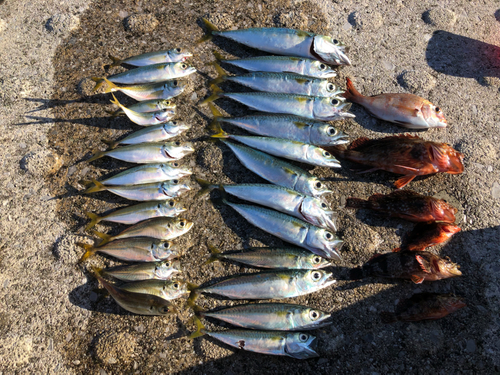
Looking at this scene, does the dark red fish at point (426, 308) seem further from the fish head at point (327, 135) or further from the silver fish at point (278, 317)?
the fish head at point (327, 135)

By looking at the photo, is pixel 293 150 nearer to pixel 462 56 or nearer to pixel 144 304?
pixel 144 304

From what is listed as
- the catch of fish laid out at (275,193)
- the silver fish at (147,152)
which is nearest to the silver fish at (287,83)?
the catch of fish laid out at (275,193)

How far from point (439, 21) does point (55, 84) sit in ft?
17.0

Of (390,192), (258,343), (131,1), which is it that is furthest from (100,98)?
(390,192)

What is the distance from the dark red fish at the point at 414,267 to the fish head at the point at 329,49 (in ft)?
8.00

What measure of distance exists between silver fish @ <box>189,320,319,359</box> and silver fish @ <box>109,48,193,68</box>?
3298 mm

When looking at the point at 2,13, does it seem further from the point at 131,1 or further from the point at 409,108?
the point at 409,108

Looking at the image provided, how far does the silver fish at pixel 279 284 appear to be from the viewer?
2979mm

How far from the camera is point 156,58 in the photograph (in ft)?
13.4

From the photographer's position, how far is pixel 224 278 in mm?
3170

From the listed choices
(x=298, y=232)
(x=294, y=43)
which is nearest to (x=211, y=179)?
(x=298, y=232)

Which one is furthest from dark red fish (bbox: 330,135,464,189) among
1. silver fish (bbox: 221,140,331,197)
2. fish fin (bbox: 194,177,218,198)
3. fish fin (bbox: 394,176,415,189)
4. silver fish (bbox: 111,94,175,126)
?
silver fish (bbox: 111,94,175,126)

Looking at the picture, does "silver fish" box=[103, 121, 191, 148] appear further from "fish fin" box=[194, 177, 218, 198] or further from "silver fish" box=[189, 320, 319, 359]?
"silver fish" box=[189, 320, 319, 359]

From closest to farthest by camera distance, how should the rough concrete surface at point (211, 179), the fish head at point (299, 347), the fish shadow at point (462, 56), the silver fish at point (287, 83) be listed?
1. the fish head at point (299, 347)
2. the rough concrete surface at point (211, 179)
3. the silver fish at point (287, 83)
4. the fish shadow at point (462, 56)
